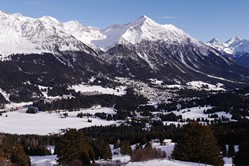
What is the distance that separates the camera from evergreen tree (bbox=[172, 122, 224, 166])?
6084cm

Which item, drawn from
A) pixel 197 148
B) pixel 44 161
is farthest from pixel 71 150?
pixel 44 161

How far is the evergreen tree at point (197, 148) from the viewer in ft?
200

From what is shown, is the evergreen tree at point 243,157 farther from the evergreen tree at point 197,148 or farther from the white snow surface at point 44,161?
the white snow surface at point 44,161

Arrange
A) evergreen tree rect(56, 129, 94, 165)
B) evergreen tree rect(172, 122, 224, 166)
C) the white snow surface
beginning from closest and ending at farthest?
1. evergreen tree rect(172, 122, 224, 166)
2. evergreen tree rect(56, 129, 94, 165)
3. the white snow surface

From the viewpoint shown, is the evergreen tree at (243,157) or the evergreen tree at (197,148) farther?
the evergreen tree at (243,157)

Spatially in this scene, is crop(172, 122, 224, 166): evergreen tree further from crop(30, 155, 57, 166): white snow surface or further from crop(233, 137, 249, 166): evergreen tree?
crop(30, 155, 57, 166): white snow surface

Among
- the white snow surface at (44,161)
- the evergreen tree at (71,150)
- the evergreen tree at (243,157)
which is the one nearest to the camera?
the evergreen tree at (243,157)

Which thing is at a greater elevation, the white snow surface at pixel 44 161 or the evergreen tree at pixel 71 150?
the evergreen tree at pixel 71 150

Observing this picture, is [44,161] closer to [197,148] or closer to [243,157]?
[243,157]

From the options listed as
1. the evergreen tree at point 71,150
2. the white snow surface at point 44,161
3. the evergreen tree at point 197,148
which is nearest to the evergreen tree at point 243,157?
the evergreen tree at point 197,148

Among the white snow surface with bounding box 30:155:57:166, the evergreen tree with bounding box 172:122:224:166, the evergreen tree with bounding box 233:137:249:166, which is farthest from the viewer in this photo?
the white snow surface with bounding box 30:155:57:166

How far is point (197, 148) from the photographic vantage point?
201 ft

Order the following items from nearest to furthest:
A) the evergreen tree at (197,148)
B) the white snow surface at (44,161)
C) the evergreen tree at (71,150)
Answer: the evergreen tree at (197,148) → the evergreen tree at (71,150) → the white snow surface at (44,161)

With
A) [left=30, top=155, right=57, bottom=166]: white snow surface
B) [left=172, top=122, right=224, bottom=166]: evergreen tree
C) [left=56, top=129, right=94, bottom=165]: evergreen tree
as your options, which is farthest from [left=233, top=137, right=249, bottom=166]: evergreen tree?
[left=30, top=155, right=57, bottom=166]: white snow surface
